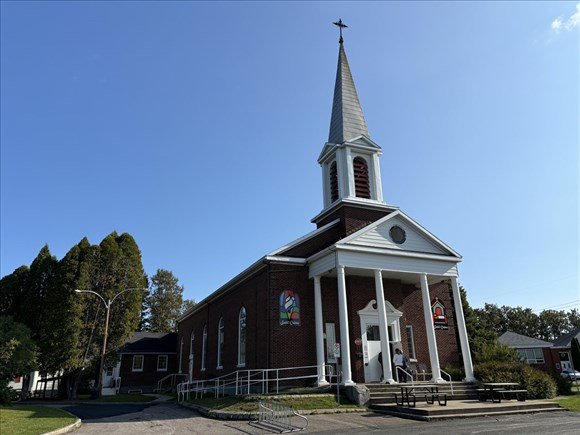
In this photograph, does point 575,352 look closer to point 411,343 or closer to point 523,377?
point 411,343

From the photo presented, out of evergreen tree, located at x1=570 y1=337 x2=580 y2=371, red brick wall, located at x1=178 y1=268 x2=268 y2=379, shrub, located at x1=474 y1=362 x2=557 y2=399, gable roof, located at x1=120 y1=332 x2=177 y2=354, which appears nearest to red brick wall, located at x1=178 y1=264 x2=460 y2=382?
red brick wall, located at x1=178 y1=268 x2=268 y2=379

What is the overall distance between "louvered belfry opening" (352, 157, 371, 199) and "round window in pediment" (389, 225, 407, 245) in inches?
123

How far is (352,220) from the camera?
73.9 feet

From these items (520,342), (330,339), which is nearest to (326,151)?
(330,339)

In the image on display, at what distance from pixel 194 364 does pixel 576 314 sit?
8968 centimetres

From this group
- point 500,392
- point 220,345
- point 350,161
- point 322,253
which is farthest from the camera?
point 220,345

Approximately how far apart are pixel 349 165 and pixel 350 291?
7118 millimetres

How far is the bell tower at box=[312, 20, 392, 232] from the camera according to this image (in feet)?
76.9

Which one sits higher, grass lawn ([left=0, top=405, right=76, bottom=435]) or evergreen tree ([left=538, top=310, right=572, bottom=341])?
evergreen tree ([left=538, top=310, right=572, bottom=341])

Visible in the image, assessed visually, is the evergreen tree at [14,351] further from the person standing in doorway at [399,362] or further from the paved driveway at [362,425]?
the person standing in doorway at [399,362]

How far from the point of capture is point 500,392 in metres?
17.1

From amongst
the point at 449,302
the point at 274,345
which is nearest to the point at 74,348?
the point at 274,345

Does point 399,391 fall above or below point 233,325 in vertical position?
below

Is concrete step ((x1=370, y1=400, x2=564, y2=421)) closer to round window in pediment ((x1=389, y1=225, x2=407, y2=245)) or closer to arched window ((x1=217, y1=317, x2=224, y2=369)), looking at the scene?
round window in pediment ((x1=389, y1=225, x2=407, y2=245))
